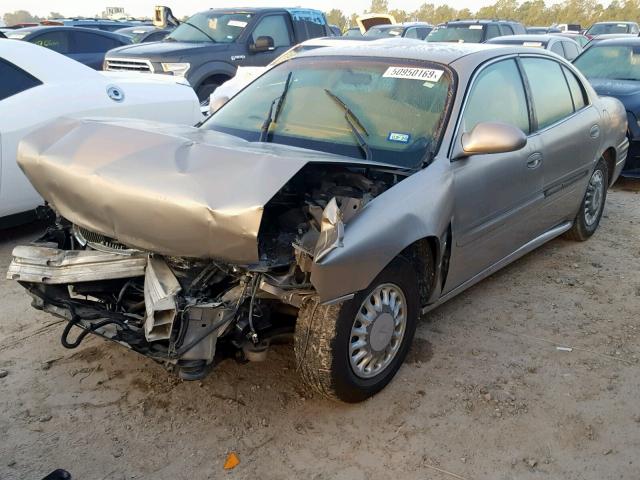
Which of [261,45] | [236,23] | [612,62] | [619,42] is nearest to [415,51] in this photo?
[612,62]

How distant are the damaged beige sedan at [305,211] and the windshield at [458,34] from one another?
9889mm

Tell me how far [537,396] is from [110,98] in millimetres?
4330

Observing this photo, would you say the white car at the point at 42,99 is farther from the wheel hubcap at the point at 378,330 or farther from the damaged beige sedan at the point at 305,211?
the wheel hubcap at the point at 378,330

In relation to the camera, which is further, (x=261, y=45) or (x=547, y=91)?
(x=261, y=45)

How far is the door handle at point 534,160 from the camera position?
4.11 meters

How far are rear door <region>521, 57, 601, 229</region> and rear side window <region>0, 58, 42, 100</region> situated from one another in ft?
12.8

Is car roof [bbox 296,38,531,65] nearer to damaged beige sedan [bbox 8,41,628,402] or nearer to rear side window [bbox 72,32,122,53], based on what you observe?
damaged beige sedan [bbox 8,41,628,402]

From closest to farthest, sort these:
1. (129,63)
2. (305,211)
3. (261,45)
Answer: (305,211), (129,63), (261,45)

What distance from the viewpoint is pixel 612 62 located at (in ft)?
29.2

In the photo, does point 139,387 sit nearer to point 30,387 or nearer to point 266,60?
point 30,387

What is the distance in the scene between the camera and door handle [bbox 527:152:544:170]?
13.5 ft

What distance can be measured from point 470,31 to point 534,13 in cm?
4303

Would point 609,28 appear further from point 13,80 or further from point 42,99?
point 13,80

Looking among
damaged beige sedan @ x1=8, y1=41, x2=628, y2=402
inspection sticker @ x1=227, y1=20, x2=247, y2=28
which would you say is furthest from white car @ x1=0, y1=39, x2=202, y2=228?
inspection sticker @ x1=227, y1=20, x2=247, y2=28
